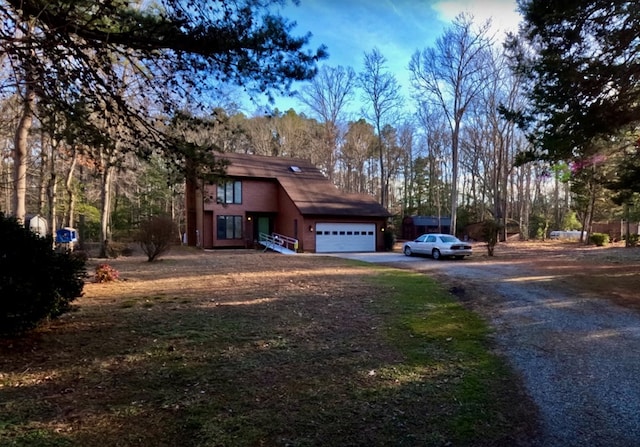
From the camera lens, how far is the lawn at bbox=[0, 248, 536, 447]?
3.42m

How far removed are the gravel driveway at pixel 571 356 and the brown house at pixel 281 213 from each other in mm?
17367

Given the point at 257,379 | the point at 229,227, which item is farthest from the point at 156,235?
the point at 257,379

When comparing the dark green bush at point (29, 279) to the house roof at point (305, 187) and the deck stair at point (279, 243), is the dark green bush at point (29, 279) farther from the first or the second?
the house roof at point (305, 187)

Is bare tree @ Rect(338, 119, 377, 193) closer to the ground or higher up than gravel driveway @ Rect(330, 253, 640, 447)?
higher up

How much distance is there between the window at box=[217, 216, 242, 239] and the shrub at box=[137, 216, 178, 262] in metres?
11.3

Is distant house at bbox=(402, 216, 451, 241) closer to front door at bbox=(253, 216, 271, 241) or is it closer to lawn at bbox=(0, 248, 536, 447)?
front door at bbox=(253, 216, 271, 241)

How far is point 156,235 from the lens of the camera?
17484mm

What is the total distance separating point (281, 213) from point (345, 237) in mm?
5008

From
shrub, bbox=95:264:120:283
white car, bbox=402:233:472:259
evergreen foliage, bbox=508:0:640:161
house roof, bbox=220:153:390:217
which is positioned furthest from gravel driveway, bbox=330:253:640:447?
house roof, bbox=220:153:390:217

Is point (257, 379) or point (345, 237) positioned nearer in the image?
point (257, 379)

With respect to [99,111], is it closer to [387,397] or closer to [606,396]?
[387,397]

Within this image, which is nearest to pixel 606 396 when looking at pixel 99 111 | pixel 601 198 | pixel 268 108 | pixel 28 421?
pixel 28 421

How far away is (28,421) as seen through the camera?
3.45 meters

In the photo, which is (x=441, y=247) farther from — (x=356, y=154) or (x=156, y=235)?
(x=356, y=154)
